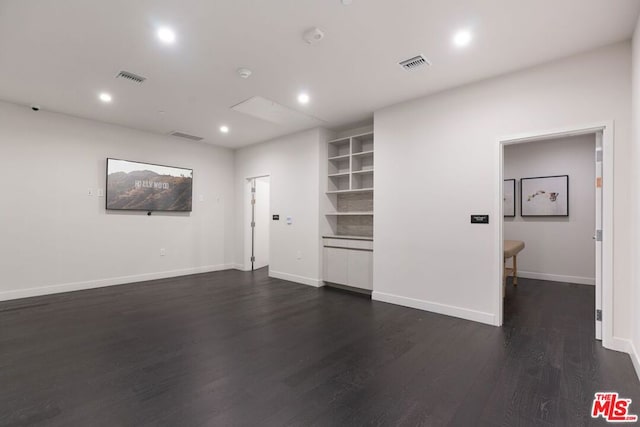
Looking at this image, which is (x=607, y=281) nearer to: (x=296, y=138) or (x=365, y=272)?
(x=365, y=272)

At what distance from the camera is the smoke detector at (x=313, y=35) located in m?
2.52

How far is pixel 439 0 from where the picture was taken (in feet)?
7.13

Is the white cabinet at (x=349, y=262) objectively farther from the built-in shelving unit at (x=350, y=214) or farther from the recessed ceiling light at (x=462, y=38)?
the recessed ceiling light at (x=462, y=38)

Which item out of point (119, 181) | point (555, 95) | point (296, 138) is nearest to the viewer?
point (555, 95)

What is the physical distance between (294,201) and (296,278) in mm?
1473

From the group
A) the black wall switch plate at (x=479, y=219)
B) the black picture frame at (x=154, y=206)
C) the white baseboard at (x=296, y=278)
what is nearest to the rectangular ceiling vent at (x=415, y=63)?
the black wall switch plate at (x=479, y=219)

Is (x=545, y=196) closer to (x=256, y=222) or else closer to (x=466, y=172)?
(x=466, y=172)

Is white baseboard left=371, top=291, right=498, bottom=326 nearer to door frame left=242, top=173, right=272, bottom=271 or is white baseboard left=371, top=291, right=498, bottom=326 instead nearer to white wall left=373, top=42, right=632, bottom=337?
white wall left=373, top=42, right=632, bottom=337

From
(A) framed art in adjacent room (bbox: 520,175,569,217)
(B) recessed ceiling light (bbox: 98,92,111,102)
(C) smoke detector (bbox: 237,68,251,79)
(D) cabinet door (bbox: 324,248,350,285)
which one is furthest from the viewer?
(A) framed art in adjacent room (bbox: 520,175,569,217)

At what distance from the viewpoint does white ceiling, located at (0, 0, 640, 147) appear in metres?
2.27

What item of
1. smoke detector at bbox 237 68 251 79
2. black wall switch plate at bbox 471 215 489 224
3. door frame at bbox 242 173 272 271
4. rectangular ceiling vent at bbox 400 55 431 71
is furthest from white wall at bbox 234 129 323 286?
black wall switch plate at bbox 471 215 489 224

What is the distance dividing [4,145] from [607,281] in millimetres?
7494

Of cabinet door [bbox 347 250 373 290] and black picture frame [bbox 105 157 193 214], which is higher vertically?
black picture frame [bbox 105 157 193 214]

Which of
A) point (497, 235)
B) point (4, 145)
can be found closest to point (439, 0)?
point (497, 235)
